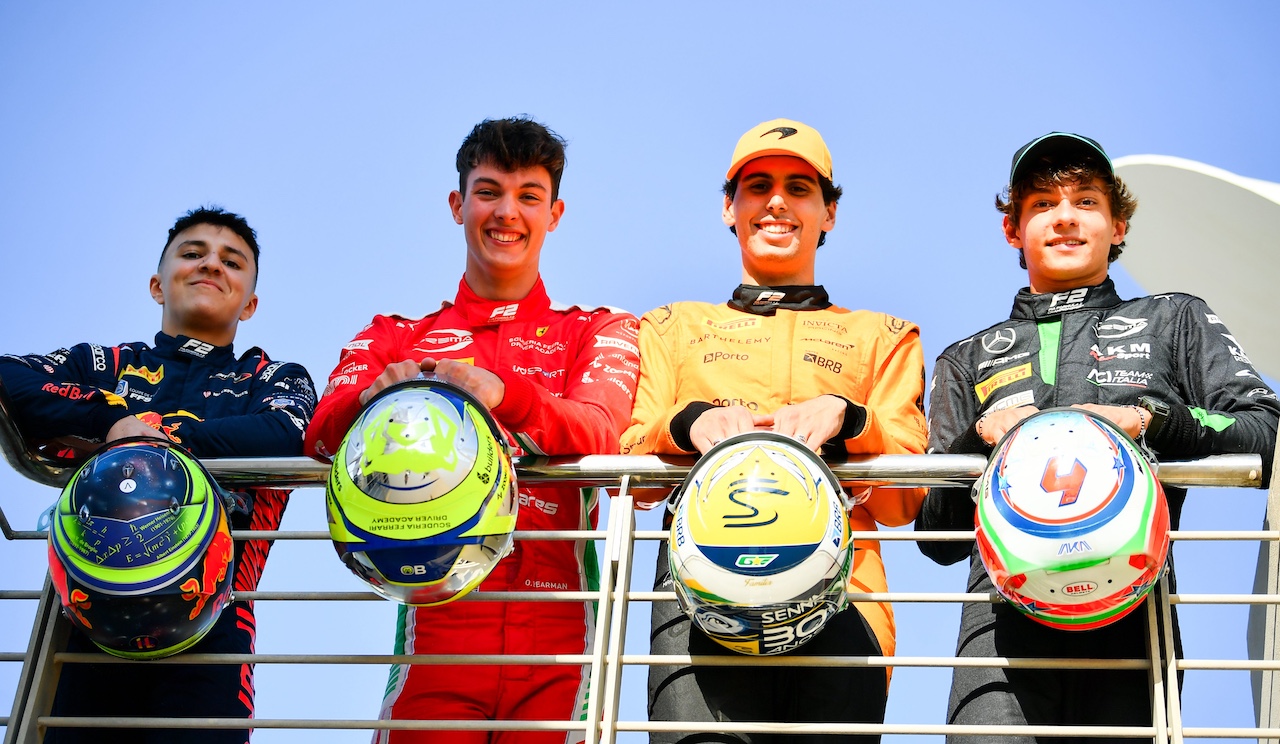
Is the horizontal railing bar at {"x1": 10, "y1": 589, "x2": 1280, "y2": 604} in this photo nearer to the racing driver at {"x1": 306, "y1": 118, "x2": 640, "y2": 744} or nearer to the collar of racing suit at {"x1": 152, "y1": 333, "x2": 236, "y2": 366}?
the racing driver at {"x1": 306, "y1": 118, "x2": 640, "y2": 744}

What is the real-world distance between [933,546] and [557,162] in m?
1.74

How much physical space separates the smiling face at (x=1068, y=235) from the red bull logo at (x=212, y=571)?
2.11 metres

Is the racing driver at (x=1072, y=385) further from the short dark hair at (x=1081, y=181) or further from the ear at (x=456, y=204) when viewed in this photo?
the ear at (x=456, y=204)

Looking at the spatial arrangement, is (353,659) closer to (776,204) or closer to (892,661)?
(892,661)

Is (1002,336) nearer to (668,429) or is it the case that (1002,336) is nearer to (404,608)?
(668,429)

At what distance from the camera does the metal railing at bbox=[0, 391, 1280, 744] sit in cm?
280

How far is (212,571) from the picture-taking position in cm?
299

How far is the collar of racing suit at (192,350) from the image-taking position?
4.14m

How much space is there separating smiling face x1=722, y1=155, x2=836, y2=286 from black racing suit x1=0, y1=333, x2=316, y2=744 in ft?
4.10

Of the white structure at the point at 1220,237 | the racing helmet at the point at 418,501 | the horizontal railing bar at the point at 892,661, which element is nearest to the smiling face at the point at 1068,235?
the horizontal railing bar at the point at 892,661

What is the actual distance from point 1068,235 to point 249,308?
2.48m

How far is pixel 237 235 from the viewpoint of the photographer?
462cm

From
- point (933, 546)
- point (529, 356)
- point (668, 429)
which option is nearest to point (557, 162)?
point (529, 356)

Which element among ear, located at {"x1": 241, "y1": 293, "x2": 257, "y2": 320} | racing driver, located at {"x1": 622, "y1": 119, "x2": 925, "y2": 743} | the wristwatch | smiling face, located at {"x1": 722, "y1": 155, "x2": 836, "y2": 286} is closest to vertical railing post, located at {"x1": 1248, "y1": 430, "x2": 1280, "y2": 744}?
the wristwatch
